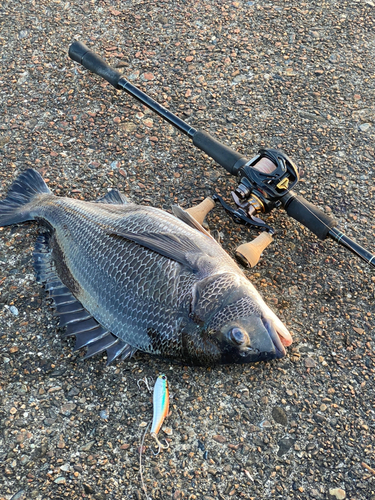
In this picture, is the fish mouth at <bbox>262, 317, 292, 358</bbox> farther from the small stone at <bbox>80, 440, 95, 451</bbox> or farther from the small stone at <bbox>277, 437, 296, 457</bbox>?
the small stone at <bbox>80, 440, 95, 451</bbox>

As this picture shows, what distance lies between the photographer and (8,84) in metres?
5.08

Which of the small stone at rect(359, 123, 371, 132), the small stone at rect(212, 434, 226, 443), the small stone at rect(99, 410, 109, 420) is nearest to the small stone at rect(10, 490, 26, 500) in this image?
the small stone at rect(99, 410, 109, 420)

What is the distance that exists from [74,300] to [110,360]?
520 mm

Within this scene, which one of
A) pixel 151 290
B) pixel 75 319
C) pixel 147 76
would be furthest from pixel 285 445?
pixel 147 76

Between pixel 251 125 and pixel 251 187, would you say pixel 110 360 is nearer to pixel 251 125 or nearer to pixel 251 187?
pixel 251 187

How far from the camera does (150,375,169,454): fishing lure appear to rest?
3145mm

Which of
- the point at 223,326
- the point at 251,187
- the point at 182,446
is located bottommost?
the point at 182,446

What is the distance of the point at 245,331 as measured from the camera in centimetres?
292

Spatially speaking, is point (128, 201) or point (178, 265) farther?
point (128, 201)

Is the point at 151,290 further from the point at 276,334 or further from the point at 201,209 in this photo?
the point at 201,209

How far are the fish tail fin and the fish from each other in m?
0.42

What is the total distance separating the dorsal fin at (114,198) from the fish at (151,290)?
24 cm

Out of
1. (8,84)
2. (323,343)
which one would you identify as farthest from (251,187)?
(8,84)

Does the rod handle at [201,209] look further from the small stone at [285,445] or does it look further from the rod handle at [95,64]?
the small stone at [285,445]
